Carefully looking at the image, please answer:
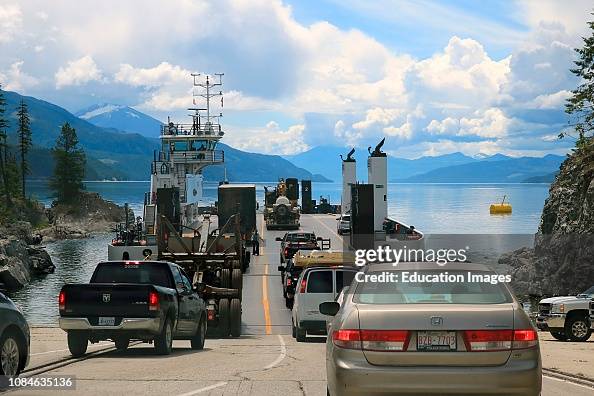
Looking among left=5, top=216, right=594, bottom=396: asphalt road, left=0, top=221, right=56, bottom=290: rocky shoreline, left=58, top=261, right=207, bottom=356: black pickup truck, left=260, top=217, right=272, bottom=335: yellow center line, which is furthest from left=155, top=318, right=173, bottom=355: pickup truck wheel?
left=0, top=221, right=56, bottom=290: rocky shoreline

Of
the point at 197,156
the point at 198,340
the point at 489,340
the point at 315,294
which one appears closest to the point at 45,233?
the point at 197,156

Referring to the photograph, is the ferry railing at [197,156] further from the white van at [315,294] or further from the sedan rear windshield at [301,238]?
the white van at [315,294]

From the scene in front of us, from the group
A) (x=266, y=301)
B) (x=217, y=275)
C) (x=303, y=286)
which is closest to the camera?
(x=303, y=286)

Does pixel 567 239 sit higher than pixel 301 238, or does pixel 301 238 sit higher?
pixel 301 238

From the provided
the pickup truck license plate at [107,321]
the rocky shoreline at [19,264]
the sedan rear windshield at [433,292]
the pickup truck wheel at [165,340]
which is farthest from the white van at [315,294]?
the rocky shoreline at [19,264]

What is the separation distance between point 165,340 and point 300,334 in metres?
6.27

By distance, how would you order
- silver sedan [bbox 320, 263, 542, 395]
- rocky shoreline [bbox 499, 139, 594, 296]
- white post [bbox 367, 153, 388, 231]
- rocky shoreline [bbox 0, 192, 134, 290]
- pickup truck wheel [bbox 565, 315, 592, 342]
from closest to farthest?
silver sedan [bbox 320, 263, 542, 395] < pickup truck wheel [bbox 565, 315, 592, 342] < rocky shoreline [bbox 499, 139, 594, 296] < white post [bbox 367, 153, 388, 231] < rocky shoreline [bbox 0, 192, 134, 290]

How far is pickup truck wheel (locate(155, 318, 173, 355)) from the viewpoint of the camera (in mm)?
14961

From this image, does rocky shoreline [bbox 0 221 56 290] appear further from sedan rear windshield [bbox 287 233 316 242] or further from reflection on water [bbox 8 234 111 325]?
sedan rear windshield [bbox 287 233 316 242]

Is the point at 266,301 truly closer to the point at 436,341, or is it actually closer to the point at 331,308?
the point at 331,308

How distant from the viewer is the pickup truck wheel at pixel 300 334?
20766 millimetres

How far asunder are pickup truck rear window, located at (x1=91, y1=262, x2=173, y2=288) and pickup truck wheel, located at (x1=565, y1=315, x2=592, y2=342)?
39.3 ft

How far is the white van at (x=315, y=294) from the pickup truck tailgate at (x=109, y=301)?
6.53 meters

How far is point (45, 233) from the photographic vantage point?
115 meters
